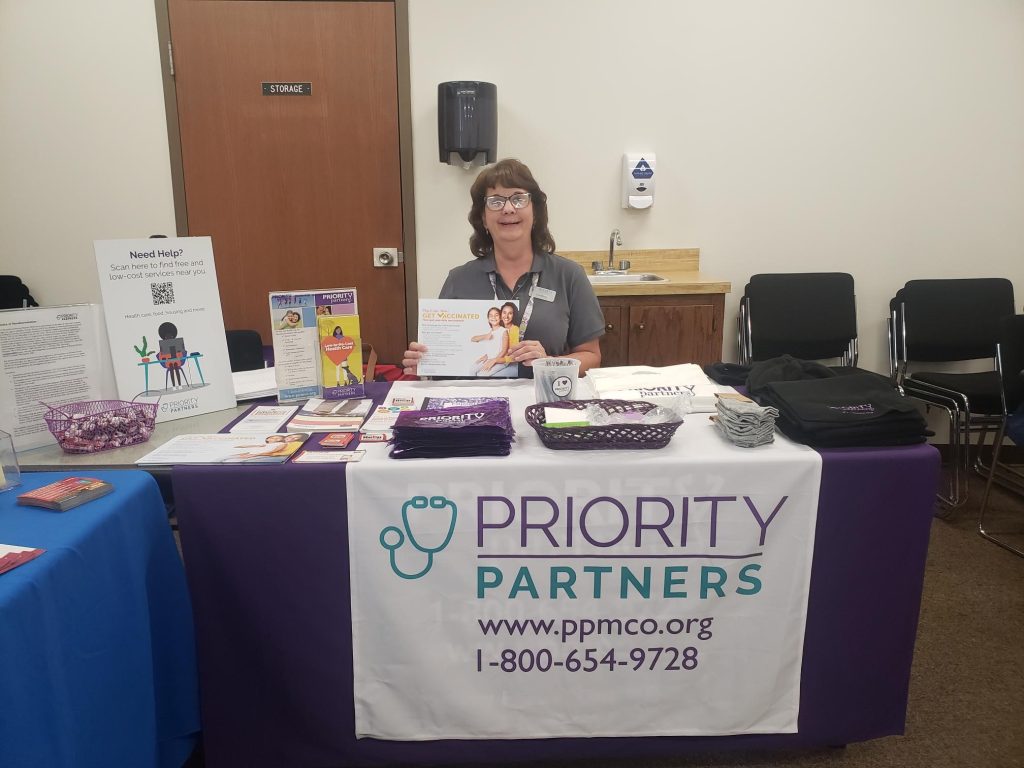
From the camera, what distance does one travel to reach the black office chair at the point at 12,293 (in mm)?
3623

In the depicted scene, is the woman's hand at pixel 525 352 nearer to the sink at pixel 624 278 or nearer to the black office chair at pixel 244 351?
the sink at pixel 624 278

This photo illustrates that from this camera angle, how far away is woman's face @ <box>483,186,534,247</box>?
242cm

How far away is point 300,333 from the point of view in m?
1.88

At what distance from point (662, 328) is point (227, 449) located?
2.22 metres

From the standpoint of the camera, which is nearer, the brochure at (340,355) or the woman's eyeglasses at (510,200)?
the brochure at (340,355)

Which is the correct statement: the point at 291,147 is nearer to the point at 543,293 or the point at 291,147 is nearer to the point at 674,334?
the point at 543,293

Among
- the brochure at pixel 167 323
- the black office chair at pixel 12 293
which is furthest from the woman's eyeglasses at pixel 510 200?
the black office chair at pixel 12 293

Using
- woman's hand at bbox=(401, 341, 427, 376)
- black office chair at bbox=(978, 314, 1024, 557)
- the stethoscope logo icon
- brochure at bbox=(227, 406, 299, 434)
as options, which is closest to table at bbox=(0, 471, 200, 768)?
brochure at bbox=(227, 406, 299, 434)

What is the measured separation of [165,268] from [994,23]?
3.99m

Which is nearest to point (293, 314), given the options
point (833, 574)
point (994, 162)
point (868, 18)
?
point (833, 574)

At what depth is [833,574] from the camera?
1593 mm

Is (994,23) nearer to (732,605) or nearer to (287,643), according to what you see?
(732,605)

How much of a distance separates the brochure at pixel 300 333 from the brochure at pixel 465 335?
10.7 inches

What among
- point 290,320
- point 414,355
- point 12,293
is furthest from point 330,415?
point 12,293
